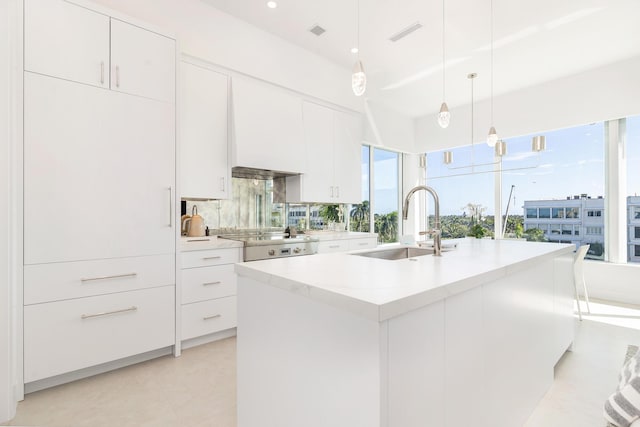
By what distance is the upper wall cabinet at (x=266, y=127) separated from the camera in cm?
292

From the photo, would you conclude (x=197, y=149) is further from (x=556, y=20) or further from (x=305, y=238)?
(x=556, y=20)

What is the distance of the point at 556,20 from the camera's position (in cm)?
286

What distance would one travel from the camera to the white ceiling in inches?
106

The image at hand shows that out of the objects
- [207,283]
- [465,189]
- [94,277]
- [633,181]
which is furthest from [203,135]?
[633,181]

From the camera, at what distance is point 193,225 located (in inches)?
112

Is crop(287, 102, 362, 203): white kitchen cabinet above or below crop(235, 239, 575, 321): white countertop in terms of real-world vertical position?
above

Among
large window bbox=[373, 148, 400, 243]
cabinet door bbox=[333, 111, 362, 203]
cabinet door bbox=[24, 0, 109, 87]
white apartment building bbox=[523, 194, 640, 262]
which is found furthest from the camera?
large window bbox=[373, 148, 400, 243]

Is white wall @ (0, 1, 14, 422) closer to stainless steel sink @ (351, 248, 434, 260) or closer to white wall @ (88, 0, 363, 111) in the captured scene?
white wall @ (88, 0, 363, 111)

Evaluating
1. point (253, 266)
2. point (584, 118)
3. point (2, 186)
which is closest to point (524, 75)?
point (584, 118)

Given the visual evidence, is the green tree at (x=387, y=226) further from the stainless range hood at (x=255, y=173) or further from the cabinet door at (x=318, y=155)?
the stainless range hood at (x=255, y=173)

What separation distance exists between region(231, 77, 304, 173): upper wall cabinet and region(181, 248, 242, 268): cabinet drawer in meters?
0.83

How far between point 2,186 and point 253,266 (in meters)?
1.47

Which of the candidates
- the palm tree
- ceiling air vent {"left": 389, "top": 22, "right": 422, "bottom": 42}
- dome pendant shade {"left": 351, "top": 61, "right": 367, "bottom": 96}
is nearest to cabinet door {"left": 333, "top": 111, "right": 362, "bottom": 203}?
the palm tree

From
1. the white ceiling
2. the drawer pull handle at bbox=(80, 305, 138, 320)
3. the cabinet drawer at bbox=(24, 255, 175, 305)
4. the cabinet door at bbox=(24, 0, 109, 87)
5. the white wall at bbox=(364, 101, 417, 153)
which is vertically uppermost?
the white ceiling
